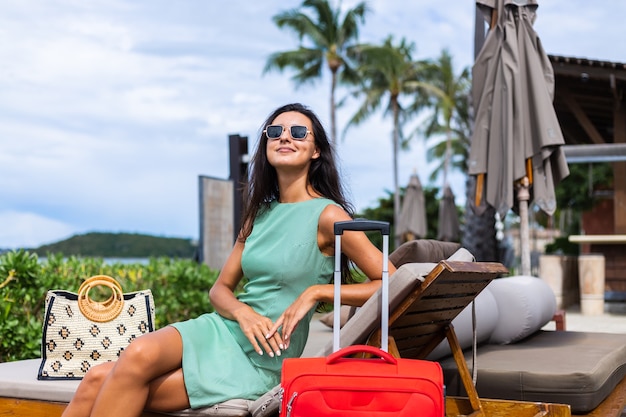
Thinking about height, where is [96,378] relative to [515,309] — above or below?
above

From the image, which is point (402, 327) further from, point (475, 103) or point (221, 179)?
point (221, 179)

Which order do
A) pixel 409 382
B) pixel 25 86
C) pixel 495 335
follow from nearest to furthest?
pixel 409 382, pixel 495 335, pixel 25 86

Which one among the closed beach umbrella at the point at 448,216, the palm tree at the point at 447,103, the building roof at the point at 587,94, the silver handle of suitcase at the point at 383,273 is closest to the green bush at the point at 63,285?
the silver handle of suitcase at the point at 383,273

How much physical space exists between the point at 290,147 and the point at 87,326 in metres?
1.35

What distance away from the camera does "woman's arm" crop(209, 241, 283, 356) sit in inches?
98.2

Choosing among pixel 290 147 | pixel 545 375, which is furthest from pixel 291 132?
pixel 545 375

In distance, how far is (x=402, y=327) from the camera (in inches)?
110

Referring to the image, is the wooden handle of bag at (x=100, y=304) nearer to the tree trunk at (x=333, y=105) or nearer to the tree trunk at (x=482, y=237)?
the tree trunk at (x=482, y=237)

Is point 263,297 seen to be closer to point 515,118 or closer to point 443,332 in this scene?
point 443,332

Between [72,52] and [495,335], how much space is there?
6156mm

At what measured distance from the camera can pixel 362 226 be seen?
2291mm

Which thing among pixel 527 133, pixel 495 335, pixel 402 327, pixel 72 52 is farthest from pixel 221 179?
pixel 402 327

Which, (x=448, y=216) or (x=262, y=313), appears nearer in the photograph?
(x=262, y=313)

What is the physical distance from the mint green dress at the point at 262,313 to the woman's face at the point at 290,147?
161 millimetres
